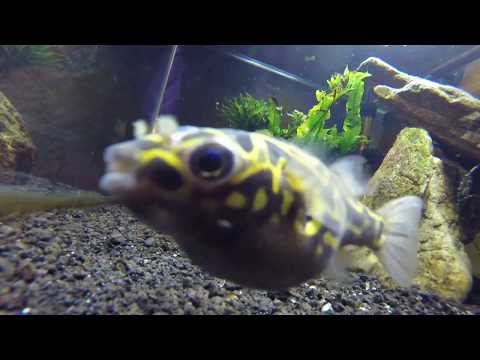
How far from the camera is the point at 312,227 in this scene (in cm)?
178

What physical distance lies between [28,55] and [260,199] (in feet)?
21.4

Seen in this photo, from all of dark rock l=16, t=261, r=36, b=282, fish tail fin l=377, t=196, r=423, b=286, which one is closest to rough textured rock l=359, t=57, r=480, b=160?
fish tail fin l=377, t=196, r=423, b=286

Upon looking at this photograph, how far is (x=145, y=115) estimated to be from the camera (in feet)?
19.3

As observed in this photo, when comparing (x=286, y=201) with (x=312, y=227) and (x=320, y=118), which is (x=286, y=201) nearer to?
(x=312, y=227)

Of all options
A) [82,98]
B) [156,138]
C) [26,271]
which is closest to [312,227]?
[156,138]

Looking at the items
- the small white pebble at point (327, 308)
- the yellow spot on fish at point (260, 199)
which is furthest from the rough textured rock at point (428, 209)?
the yellow spot on fish at point (260, 199)

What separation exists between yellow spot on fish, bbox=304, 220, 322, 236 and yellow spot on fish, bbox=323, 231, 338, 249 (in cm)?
9

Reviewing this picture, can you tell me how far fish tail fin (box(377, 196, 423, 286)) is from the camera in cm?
232

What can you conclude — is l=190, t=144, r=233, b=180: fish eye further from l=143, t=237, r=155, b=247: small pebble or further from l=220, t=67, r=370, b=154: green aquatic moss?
l=220, t=67, r=370, b=154: green aquatic moss

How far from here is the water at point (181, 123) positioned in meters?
2.97

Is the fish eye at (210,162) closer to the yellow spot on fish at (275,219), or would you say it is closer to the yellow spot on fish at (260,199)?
the yellow spot on fish at (260,199)
